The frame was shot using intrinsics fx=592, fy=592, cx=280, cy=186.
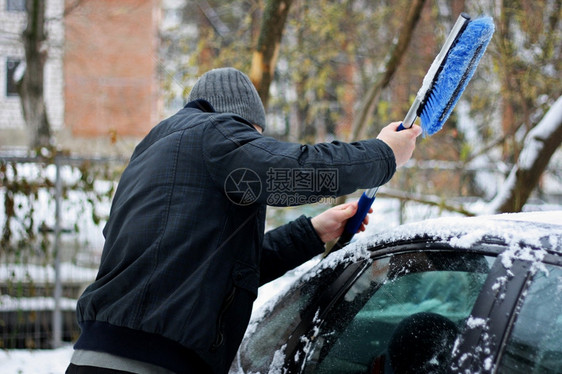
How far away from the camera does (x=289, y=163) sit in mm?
1767

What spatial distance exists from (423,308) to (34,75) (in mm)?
11682

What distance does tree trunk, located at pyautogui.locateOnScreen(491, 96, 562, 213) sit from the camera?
4156 millimetres

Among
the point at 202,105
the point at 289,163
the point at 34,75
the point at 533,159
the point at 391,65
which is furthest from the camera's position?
the point at 34,75

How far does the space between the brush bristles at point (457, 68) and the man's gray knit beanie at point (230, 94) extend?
2.04ft

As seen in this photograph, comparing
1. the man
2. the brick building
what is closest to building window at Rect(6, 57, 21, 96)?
the brick building

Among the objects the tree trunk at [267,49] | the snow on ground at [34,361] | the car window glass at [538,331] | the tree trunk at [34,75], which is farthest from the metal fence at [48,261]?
the tree trunk at [34,75]

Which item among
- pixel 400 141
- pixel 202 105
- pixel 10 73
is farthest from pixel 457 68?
pixel 10 73

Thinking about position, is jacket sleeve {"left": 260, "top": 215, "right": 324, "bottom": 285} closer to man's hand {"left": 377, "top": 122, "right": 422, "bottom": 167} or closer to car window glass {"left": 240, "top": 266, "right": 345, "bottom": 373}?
car window glass {"left": 240, "top": 266, "right": 345, "bottom": 373}

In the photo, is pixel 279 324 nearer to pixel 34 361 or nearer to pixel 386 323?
pixel 386 323

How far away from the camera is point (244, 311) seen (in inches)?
75.0

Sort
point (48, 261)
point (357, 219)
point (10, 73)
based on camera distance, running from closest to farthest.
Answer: point (357, 219) → point (48, 261) → point (10, 73)

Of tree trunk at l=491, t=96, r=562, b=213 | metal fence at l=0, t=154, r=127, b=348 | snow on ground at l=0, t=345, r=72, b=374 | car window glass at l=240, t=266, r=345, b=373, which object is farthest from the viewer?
metal fence at l=0, t=154, r=127, b=348

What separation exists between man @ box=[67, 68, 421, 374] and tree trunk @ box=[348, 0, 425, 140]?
3077 mm

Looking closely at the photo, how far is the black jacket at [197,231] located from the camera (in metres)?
1.75
